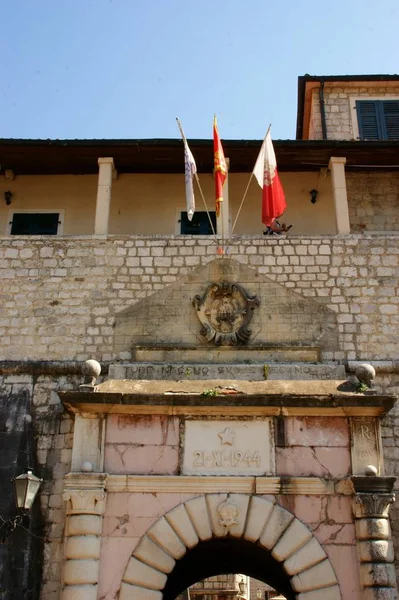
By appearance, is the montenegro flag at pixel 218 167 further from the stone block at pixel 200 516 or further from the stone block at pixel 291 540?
the stone block at pixel 291 540

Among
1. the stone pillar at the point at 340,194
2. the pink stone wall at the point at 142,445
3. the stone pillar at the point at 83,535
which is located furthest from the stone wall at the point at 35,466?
the stone pillar at the point at 340,194

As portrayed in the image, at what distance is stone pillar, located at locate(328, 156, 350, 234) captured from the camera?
34.4 ft

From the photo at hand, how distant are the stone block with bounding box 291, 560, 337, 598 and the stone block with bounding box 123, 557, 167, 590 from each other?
1.51m

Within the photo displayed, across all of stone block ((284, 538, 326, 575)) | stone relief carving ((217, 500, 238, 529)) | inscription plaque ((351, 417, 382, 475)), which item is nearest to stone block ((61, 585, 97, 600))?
stone relief carving ((217, 500, 238, 529))

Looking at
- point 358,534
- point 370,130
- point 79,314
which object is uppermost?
point 370,130

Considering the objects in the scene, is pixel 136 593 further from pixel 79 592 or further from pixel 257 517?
pixel 257 517

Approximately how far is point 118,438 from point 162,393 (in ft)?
2.50

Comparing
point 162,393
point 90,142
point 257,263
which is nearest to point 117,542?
point 162,393

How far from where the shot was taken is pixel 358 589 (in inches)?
299

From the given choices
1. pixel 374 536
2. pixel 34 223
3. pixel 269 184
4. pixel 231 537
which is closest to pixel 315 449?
pixel 374 536

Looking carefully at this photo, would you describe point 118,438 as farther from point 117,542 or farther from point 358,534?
point 358,534

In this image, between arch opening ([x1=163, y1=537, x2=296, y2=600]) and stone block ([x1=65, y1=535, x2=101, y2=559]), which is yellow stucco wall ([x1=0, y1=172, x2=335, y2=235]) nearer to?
arch opening ([x1=163, y1=537, x2=296, y2=600])

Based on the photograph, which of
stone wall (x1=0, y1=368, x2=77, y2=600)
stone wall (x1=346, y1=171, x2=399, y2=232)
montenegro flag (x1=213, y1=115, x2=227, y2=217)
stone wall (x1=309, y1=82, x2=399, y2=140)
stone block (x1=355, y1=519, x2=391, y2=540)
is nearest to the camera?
stone block (x1=355, y1=519, x2=391, y2=540)

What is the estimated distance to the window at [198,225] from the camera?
11.8 meters
